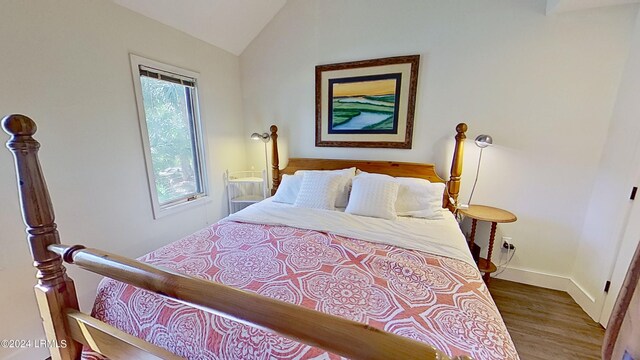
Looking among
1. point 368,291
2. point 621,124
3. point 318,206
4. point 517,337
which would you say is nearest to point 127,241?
point 318,206

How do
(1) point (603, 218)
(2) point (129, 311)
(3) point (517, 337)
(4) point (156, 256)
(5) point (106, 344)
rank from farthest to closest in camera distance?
(1) point (603, 218) → (3) point (517, 337) → (4) point (156, 256) → (2) point (129, 311) → (5) point (106, 344)

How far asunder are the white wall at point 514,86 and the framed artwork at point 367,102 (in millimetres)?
100

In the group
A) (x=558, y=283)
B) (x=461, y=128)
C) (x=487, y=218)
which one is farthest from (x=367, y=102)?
(x=558, y=283)

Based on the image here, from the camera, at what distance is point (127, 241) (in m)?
2.01

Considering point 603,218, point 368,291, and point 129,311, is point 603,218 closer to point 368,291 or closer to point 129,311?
point 368,291

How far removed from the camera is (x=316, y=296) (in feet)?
3.50

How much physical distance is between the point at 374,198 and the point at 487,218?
0.93m

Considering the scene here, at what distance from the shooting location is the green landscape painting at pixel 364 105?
251 cm

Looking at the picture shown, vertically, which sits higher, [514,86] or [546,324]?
[514,86]

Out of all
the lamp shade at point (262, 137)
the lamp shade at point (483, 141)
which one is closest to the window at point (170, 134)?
the lamp shade at point (262, 137)

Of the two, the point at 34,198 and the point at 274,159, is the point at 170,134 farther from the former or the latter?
the point at 34,198

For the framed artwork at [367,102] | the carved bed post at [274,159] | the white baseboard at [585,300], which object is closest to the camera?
the white baseboard at [585,300]

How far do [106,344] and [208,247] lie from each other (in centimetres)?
64

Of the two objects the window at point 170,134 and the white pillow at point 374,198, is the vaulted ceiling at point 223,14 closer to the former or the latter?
the window at point 170,134
